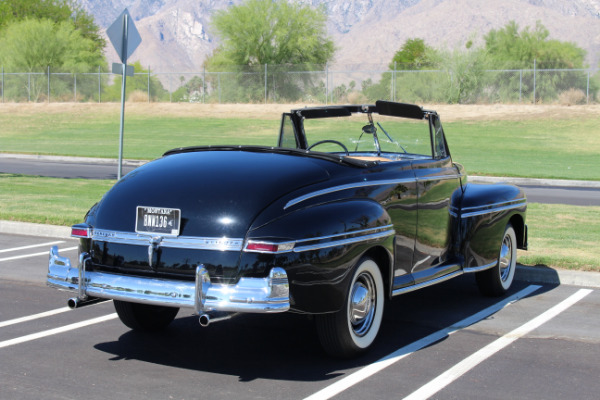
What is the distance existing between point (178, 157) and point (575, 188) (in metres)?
15.9

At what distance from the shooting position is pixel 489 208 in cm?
750

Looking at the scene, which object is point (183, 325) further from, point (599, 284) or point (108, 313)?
point (599, 284)

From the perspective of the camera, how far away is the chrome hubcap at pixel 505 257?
791 cm

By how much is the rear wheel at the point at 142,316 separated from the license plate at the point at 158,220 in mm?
1080

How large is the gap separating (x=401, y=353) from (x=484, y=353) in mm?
590

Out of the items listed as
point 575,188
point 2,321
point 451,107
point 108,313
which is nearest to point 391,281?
point 108,313

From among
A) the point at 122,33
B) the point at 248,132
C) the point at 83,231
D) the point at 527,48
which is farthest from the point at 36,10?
the point at 83,231

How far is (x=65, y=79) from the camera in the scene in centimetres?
5275

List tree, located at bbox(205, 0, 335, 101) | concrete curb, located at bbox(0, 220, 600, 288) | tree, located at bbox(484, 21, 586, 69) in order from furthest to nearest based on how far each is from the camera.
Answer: tree, located at bbox(484, 21, 586, 69)
tree, located at bbox(205, 0, 335, 101)
concrete curb, located at bbox(0, 220, 600, 288)

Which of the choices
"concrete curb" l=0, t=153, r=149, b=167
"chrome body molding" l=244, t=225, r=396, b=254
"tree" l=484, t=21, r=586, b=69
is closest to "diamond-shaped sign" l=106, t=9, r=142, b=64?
"chrome body molding" l=244, t=225, r=396, b=254

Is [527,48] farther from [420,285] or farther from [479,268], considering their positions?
[420,285]

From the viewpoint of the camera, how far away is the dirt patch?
A: 4138 centimetres

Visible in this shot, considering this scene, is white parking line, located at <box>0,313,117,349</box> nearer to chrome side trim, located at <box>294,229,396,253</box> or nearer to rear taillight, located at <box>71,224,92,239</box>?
rear taillight, located at <box>71,224,92,239</box>

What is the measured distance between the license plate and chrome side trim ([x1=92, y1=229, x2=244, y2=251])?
45mm
